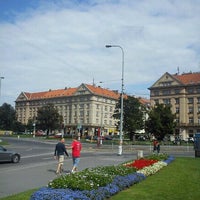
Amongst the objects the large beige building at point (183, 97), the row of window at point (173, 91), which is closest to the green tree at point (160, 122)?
the large beige building at point (183, 97)

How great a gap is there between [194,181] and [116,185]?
176 inches

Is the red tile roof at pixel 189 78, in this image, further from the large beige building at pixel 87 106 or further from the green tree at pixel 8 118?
the green tree at pixel 8 118

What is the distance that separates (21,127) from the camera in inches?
5384

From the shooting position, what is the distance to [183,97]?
120 m

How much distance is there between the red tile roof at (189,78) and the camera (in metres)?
119

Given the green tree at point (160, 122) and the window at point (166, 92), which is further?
the window at point (166, 92)

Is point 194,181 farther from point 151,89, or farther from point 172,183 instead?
point 151,89

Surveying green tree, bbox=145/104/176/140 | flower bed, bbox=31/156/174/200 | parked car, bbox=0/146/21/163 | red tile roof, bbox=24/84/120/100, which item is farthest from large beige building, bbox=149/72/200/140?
flower bed, bbox=31/156/174/200

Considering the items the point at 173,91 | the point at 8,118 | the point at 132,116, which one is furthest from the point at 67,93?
the point at 132,116

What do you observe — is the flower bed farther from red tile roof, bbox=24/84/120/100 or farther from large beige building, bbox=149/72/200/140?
red tile roof, bbox=24/84/120/100

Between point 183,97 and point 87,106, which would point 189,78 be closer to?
point 183,97

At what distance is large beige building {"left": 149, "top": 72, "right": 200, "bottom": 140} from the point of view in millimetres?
116812

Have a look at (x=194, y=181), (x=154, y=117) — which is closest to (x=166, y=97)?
(x=154, y=117)

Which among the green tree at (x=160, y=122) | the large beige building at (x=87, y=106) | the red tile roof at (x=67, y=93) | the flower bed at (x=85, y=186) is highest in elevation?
the red tile roof at (x=67, y=93)
